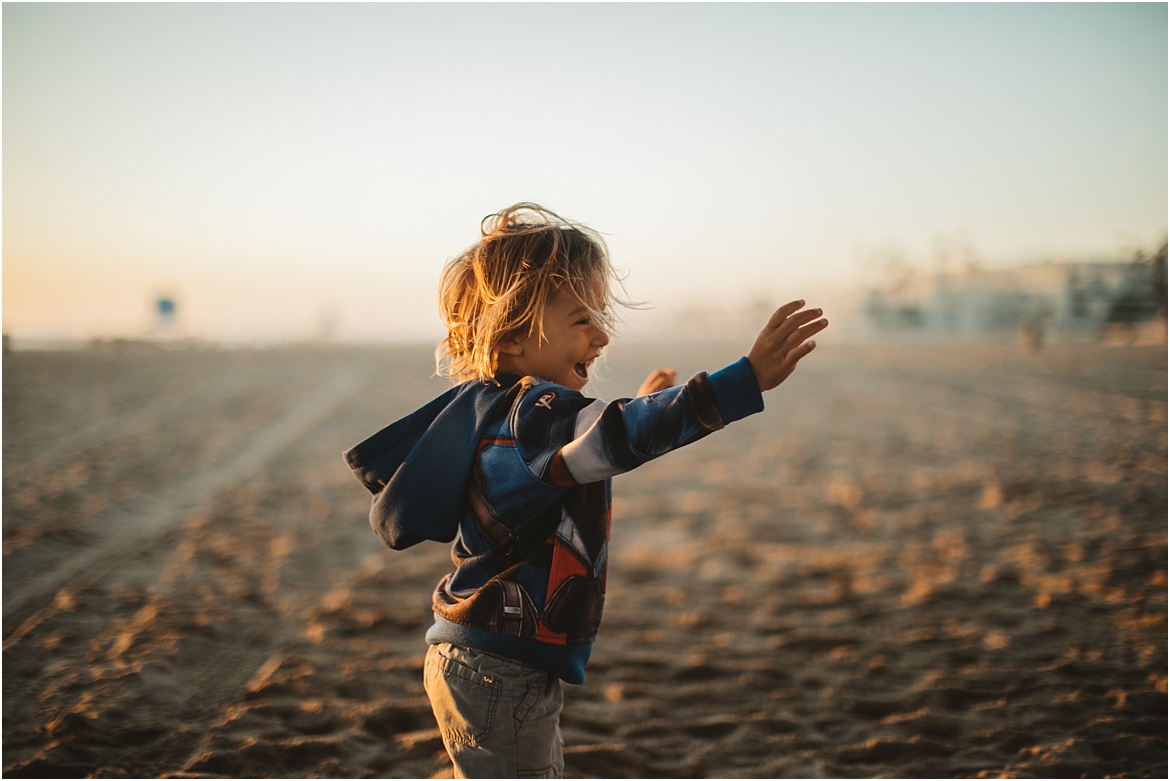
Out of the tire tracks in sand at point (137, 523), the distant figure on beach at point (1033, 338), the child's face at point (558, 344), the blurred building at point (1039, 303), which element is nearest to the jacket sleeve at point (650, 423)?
the child's face at point (558, 344)

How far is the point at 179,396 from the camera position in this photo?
13070mm

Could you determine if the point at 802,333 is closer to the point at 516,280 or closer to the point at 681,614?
the point at 516,280

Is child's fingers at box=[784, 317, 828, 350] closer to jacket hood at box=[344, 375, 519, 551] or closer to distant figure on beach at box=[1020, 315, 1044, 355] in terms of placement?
jacket hood at box=[344, 375, 519, 551]

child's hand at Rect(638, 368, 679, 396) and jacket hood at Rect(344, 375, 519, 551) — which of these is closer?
jacket hood at Rect(344, 375, 519, 551)

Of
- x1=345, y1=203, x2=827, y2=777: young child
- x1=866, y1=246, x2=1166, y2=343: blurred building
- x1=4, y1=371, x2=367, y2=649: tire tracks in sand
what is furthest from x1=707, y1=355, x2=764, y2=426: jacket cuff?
x1=866, y1=246, x2=1166, y2=343: blurred building

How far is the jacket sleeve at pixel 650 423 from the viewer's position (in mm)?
1352

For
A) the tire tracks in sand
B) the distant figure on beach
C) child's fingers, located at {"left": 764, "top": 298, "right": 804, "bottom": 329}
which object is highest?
child's fingers, located at {"left": 764, "top": 298, "right": 804, "bottom": 329}

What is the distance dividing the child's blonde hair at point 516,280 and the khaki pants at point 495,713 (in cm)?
59

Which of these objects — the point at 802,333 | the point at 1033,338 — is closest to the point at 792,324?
the point at 802,333

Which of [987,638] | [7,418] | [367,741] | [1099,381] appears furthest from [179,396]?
[1099,381]

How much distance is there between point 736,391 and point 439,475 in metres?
0.62

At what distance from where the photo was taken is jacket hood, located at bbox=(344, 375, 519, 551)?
5.17 feet

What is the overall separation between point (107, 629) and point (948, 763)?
386 cm

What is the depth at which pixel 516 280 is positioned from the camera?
158 centimetres
